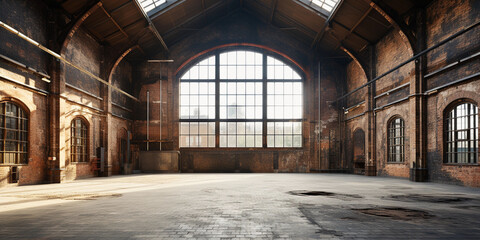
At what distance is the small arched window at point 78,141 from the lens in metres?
15.8

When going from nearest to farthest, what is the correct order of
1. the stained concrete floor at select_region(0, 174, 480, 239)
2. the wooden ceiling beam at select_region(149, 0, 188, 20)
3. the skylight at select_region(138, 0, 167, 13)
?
the stained concrete floor at select_region(0, 174, 480, 239) < the skylight at select_region(138, 0, 167, 13) < the wooden ceiling beam at select_region(149, 0, 188, 20)

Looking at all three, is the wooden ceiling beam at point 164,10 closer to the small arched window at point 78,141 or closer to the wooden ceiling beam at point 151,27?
the wooden ceiling beam at point 151,27

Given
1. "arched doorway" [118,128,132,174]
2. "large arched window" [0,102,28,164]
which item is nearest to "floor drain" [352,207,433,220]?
"large arched window" [0,102,28,164]

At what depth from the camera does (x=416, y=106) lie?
14.1 m

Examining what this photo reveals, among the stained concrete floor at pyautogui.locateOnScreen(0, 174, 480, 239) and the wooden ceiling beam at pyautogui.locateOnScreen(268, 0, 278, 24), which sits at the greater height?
the wooden ceiling beam at pyautogui.locateOnScreen(268, 0, 278, 24)

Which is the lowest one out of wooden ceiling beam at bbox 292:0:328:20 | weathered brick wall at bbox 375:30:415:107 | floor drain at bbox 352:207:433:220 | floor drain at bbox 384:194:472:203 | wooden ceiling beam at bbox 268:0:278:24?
floor drain at bbox 384:194:472:203

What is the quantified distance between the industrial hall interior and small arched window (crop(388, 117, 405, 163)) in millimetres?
93

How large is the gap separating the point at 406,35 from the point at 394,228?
12094 mm

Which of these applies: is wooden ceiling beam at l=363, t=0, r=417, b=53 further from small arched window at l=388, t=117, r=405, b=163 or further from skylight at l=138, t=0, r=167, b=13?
skylight at l=138, t=0, r=167, b=13

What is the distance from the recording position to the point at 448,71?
12.6 metres

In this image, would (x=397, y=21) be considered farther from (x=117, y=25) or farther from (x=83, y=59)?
(x=83, y=59)

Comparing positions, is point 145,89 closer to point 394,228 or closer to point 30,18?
point 30,18

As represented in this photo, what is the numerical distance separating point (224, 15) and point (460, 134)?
16.8m

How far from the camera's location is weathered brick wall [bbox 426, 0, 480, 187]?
1141 centimetres
